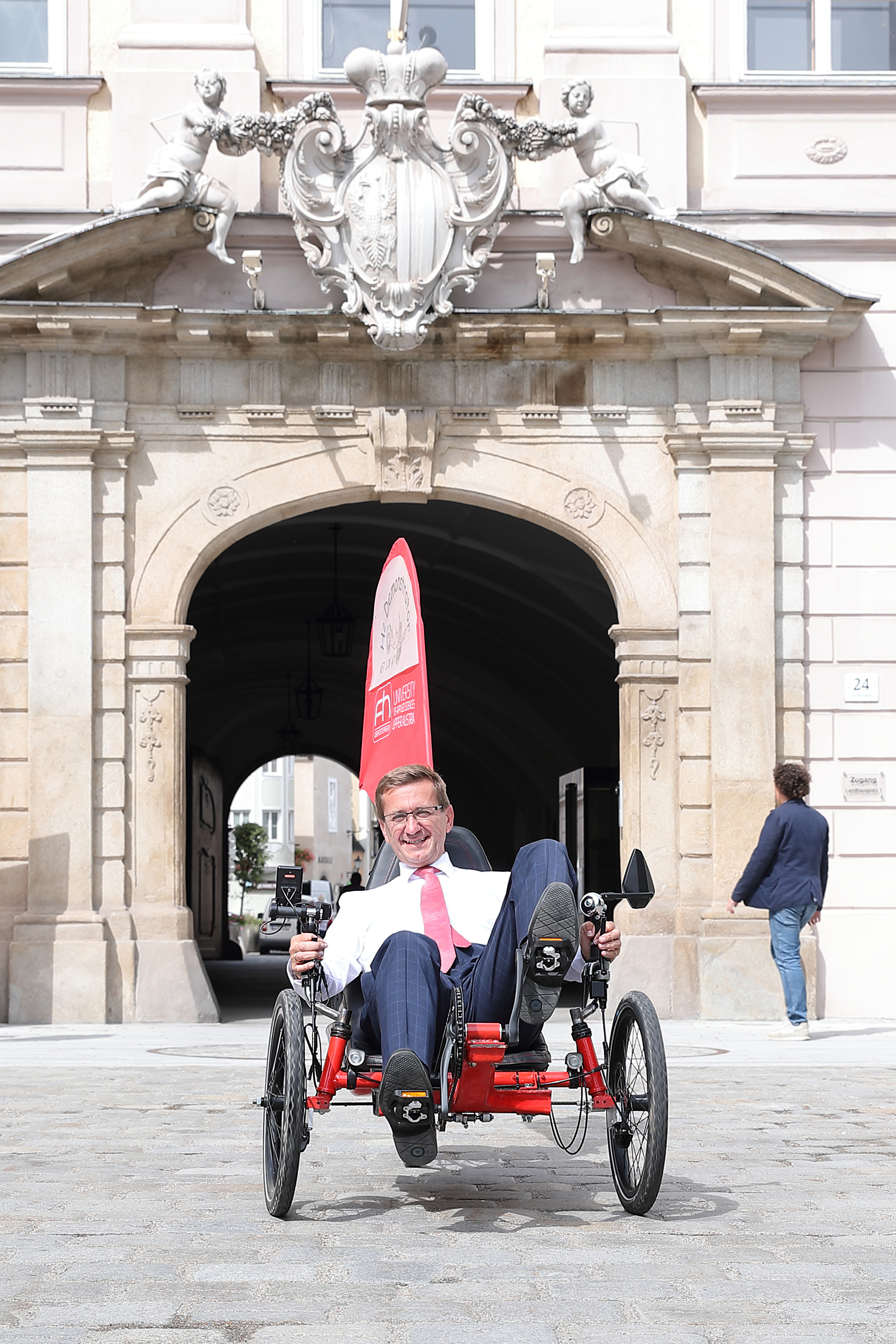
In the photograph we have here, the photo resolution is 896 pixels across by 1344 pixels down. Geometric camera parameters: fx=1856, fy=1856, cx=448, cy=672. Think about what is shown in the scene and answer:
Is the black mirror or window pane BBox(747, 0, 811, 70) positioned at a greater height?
window pane BBox(747, 0, 811, 70)

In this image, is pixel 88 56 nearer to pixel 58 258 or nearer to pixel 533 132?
pixel 58 258

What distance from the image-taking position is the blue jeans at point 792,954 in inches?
414

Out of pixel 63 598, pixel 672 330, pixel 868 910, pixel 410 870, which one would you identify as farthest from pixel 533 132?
pixel 410 870

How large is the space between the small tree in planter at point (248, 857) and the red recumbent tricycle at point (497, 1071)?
4871 centimetres

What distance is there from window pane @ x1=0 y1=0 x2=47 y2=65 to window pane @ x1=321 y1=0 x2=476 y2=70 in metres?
2.03

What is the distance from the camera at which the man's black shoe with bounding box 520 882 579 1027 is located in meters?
4.38

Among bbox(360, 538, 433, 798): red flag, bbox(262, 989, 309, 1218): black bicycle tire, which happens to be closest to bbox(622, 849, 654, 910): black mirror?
bbox(262, 989, 309, 1218): black bicycle tire

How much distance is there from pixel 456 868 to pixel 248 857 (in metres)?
50.2

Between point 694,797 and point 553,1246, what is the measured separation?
26.7 feet

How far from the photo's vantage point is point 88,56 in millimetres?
13164

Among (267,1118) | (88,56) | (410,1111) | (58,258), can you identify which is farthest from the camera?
(88,56)

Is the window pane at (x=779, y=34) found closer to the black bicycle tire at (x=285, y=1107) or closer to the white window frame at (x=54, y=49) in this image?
the white window frame at (x=54, y=49)

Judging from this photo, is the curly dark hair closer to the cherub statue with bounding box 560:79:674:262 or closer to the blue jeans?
the blue jeans

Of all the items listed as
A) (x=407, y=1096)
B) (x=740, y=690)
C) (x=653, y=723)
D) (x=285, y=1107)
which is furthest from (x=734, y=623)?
(x=407, y=1096)
